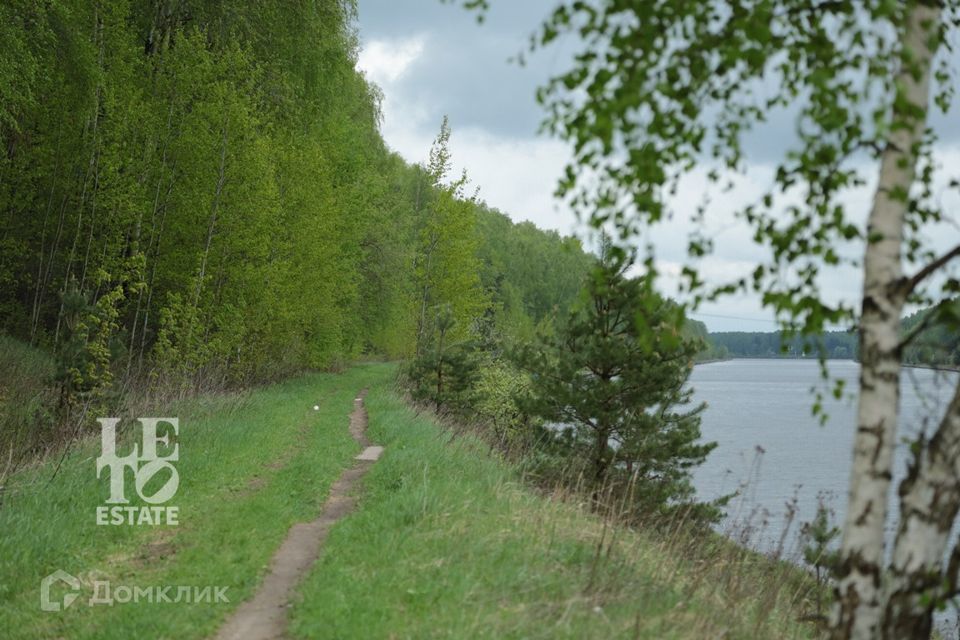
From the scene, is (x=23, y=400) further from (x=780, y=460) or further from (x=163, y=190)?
(x=780, y=460)

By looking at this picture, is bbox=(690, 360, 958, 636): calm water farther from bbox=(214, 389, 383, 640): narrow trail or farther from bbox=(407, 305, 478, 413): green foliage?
bbox=(407, 305, 478, 413): green foliage

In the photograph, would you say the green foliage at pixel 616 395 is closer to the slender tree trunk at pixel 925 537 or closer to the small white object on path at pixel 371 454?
the small white object on path at pixel 371 454

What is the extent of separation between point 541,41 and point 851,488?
2.63 m

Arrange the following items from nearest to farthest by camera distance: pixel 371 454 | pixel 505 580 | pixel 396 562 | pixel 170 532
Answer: pixel 505 580
pixel 396 562
pixel 170 532
pixel 371 454

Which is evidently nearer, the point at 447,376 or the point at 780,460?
the point at 447,376

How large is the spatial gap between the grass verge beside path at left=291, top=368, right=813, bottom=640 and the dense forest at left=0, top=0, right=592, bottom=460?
6621 millimetres

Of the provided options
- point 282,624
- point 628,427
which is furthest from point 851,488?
point 628,427

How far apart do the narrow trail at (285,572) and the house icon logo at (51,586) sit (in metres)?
1.44

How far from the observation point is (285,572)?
7.42m

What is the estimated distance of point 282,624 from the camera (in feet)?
20.3

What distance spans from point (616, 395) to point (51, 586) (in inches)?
386

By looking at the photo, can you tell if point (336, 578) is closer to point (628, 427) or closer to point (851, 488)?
point (851, 488)

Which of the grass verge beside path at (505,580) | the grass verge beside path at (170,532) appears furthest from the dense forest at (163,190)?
the grass verge beside path at (505,580)

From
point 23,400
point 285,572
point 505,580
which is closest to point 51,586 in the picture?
point 285,572
